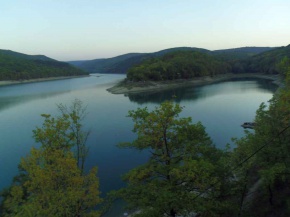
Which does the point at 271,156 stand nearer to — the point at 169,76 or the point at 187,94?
the point at 187,94

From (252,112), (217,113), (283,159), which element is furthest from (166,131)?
(252,112)

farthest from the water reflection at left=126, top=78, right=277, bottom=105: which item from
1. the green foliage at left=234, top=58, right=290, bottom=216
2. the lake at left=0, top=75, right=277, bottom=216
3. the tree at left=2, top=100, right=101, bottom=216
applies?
the tree at left=2, top=100, right=101, bottom=216

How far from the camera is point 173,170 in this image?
585 inches

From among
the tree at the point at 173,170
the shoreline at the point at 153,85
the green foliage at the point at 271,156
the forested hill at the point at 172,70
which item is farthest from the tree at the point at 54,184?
the forested hill at the point at 172,70

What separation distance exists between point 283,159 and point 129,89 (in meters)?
121

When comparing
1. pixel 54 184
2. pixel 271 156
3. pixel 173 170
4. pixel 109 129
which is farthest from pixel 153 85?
pixel 173 170

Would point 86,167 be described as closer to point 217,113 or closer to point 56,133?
point 56,133

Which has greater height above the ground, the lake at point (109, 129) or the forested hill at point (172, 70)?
the forested hill at point (172, 70)

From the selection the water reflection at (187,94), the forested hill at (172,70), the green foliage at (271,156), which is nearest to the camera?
the green foliage at (271,156)

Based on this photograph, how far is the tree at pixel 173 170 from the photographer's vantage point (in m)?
15.0

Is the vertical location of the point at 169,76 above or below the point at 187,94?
above

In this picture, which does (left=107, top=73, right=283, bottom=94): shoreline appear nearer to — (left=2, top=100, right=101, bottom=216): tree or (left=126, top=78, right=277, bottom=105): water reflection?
(left=126, top=78, right=277, bottom=105): water reflection

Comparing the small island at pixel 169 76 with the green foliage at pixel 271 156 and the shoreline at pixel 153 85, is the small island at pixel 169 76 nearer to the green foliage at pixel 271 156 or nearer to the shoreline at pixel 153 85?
the shoreline at pixel 153 85

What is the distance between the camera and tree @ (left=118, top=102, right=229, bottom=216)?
15.0m
